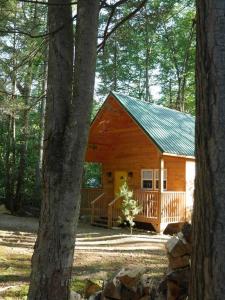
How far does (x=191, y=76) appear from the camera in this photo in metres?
37.2

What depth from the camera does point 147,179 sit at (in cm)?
1988

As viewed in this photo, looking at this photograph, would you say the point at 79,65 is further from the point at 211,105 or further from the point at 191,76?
the point at 191,76

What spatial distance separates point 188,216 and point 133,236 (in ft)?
12.3

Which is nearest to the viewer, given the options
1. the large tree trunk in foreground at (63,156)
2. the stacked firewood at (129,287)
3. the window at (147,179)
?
the large tree trunk in foreground at (63,156)

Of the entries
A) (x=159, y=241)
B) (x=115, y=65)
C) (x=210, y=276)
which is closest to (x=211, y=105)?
(x=210, y=276)

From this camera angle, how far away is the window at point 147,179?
1972 cm

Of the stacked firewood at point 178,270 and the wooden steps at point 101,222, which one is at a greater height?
the stacked firewood at point 178,270

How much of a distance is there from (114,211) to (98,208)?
50.4 inches

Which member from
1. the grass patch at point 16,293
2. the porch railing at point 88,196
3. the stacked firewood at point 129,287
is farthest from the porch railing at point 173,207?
the stacked firewood at point 129,287

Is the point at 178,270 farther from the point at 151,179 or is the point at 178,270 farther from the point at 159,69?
the point at 159,69

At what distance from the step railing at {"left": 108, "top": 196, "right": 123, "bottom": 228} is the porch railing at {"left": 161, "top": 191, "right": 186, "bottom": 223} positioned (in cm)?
203

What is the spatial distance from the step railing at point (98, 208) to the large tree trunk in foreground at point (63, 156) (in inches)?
618

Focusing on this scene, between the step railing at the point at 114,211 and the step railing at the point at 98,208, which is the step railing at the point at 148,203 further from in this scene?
the step railing at the point at 98,208

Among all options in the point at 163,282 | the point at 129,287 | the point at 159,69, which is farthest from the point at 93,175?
the point at 163,282
